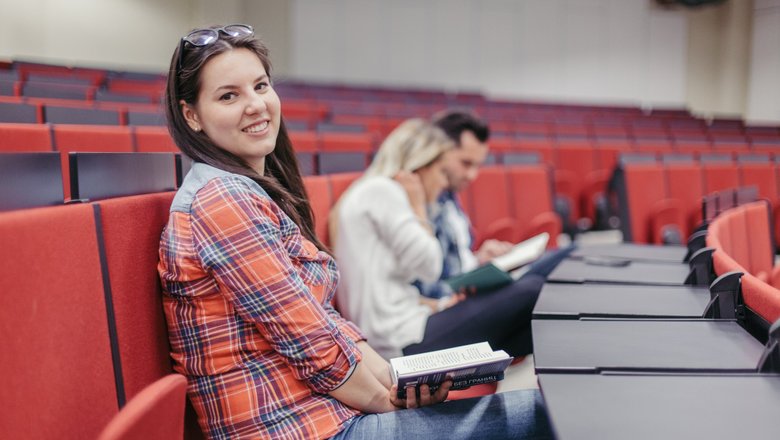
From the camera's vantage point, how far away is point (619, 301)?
531 mm

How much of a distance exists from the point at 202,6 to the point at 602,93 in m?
2.75

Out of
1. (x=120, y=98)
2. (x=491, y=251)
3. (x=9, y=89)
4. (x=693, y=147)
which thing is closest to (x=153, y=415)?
(x=491, y=251)

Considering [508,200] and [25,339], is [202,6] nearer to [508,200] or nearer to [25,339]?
[508,200]

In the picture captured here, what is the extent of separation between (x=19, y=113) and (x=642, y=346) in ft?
A: 3.08

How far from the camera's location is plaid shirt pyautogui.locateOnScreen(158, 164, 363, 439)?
0.39 meters

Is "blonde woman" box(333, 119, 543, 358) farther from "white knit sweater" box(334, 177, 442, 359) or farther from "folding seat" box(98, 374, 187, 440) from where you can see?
"folding seat" box(98, 374, 187, 440)

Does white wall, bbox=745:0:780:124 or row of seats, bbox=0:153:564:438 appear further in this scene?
white wall, bbox=745:0:780:124

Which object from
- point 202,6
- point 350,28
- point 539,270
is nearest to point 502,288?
point 539,270

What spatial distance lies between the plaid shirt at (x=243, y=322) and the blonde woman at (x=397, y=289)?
0.26 metres

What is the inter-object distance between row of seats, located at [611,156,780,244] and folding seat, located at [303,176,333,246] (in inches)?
34.6

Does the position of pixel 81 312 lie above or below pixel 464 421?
above

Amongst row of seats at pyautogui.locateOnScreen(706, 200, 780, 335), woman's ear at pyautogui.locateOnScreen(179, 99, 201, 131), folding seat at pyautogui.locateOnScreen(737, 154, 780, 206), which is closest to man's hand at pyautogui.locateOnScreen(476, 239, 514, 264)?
row of seats at pyautogui.locateOnScreen(706, 200, 780, 335)

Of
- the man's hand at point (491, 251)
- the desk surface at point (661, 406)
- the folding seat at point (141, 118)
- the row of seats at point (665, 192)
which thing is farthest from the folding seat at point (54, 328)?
the row of seats at point (665, 192)

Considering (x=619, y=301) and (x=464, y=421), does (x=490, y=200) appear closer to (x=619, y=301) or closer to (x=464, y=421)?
(x=619, y=301)
